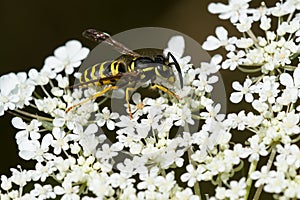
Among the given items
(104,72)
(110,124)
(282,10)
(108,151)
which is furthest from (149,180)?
(282,10)

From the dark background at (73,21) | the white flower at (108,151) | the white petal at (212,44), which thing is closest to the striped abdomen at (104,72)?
the white flower at (108,151)

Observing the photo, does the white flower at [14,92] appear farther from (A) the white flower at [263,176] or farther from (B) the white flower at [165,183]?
(A) the white flower at [263,176]

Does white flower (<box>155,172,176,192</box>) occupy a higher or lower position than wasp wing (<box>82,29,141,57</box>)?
lower

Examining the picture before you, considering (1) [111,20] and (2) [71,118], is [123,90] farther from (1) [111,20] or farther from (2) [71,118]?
(1) [111,20]

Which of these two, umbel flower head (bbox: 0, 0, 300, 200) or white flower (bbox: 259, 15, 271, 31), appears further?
white flower (bbox: 259, 15, 271, 31)

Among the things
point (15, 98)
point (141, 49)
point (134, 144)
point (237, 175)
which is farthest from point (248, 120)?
point (237, 175)

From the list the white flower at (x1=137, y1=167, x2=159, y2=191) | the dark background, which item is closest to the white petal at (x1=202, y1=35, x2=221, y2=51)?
the white flower at (x1=137, y1=167, x2=159, y2=191)

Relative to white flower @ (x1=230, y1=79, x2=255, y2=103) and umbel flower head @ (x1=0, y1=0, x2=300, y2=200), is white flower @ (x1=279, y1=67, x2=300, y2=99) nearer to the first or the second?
umbel flower head @ (x1=0, y1=0, x2=300, y2=200)
